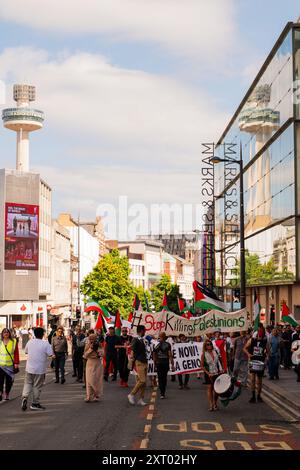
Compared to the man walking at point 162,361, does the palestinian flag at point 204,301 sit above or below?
above

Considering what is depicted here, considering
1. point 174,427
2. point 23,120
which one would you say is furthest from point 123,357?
point 23,120

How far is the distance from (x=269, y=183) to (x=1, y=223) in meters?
44.1

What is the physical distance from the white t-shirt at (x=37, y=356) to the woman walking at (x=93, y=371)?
179 centimetres

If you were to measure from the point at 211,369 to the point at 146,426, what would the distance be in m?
3.36

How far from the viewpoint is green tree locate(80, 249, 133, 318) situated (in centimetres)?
9344

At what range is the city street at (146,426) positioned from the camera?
12.0m

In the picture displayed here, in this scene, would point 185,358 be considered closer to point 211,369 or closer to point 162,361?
point 162,361

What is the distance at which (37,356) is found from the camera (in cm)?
1717

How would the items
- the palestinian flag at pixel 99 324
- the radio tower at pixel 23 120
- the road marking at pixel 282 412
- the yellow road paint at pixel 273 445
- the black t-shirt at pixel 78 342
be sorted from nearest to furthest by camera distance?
the yellow road paint at pixel 273 445, the road marking at pixel 282 412, the black t-shirt at pixel 78 342, the palestinian flag at pixel 99 324, the radio tower at pixel 23 120

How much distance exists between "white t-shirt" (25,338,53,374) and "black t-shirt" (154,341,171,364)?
3.90m

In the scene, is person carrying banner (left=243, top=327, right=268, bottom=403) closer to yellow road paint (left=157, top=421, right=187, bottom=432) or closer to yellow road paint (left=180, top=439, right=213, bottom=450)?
yellow road paint (left=157, top=421, right=187, bottom=432)

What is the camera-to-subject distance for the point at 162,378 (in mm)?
20141

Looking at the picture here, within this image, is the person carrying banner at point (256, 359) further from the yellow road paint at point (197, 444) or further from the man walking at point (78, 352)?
the man walking at point (78, 352)

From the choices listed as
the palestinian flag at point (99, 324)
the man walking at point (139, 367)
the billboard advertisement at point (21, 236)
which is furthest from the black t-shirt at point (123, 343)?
the billboard advertisement at point (21, 236)
